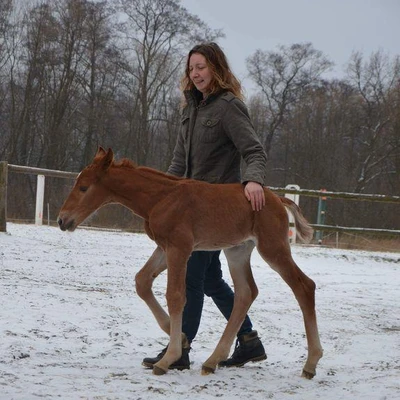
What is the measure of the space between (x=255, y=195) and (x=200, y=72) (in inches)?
36.6

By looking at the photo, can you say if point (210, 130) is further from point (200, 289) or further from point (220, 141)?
point (200, 289)

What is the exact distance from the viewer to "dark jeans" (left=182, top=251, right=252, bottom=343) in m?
4.16

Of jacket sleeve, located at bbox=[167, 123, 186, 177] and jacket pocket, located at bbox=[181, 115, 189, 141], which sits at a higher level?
jacket pocket, located at bbox=[181, 115, 189, 141]

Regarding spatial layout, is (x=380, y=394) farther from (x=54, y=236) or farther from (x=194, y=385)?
(x=54, y=236)

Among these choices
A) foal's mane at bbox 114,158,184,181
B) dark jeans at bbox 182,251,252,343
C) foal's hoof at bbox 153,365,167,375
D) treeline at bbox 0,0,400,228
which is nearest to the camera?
foal's hoof at bbox 153,365,167,375

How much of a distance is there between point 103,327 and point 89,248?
5.40 meters

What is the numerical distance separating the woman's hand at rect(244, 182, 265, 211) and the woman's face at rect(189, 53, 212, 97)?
0.77 meters

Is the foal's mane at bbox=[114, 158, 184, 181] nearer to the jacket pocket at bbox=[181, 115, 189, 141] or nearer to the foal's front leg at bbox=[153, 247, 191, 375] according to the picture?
the jacket pocket at bbox=[181, 115, 189, 141]

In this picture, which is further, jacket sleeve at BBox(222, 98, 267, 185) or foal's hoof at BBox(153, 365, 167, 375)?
jacket sleeve at BBox(222, 98, 267, 185)

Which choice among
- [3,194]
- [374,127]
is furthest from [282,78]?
[3,194]

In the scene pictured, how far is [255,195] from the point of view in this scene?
12.7 ft

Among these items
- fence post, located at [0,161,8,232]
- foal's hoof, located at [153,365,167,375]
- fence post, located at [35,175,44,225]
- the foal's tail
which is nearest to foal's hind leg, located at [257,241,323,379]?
the foal's tail

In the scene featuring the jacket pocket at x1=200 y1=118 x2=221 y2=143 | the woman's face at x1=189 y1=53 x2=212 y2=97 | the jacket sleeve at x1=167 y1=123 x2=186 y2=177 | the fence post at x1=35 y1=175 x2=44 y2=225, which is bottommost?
the fence post at x1=35 y1=175 x2=44 y2=225

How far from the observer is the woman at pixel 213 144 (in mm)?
4109
